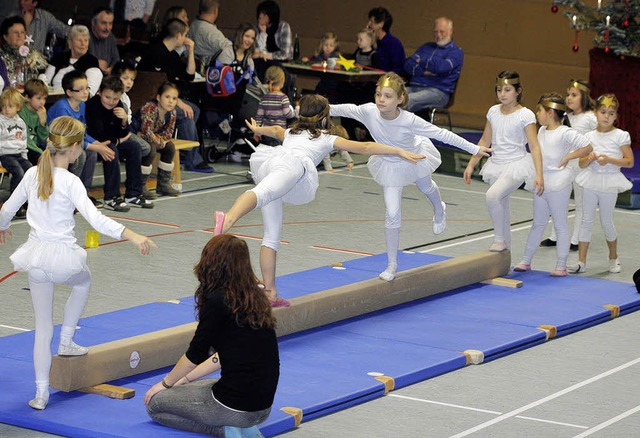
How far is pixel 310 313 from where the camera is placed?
7340 mm

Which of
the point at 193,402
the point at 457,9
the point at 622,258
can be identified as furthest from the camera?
the point at 457,9

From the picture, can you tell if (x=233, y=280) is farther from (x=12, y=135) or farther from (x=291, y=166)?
(x=12, y=135)

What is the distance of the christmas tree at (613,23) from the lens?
43.3 ft

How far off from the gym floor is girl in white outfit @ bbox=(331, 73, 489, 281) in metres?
1.09

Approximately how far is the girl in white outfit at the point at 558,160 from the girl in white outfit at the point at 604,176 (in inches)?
10.9

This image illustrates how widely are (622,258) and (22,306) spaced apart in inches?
203

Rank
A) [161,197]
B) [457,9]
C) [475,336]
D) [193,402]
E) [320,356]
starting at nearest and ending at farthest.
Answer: [193,402], [320,356], [475,336], [161,197], [457,9]

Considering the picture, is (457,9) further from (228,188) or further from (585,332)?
(585,332)

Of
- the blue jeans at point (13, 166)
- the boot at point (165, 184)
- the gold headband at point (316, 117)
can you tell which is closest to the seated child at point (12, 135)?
the blue jeans at point (13, 166)

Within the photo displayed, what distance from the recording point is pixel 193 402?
215 inches

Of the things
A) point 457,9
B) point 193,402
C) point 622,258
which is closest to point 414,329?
point 193,402

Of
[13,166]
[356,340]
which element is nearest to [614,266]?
[356,340]

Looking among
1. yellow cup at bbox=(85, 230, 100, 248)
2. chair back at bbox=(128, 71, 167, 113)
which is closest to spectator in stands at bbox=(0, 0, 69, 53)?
chair back at bbox=(128, 71, 167, 113)

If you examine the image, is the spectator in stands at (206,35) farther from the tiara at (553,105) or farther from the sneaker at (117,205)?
the tiara at (553,105)
